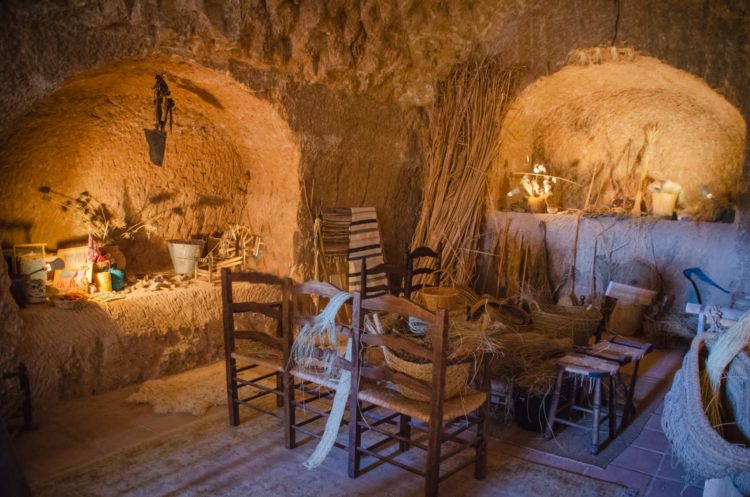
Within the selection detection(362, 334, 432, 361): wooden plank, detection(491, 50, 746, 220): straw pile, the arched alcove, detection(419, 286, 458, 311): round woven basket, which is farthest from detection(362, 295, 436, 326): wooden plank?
detection(491, 50, 746, 220): straw pile

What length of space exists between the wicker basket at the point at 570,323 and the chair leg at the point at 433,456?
1546 mm

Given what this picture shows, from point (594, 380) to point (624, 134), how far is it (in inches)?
166

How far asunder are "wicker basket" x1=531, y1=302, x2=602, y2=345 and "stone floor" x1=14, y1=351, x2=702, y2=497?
69 cm

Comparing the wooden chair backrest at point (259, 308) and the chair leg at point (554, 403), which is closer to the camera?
the wooden chair backrest at point (259, 308)

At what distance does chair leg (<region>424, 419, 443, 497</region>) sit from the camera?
94.5 inches

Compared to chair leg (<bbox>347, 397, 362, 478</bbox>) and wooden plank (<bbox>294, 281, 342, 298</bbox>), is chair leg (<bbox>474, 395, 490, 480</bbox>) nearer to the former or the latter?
chair leg (<bbox>347, 397, 362, 478</bbox>)

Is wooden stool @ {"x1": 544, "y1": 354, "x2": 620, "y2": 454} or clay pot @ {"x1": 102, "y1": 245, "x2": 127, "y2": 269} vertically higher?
clay pot @ {"x1": 102, "y1": 245, "x2": 127, "y2": 269}

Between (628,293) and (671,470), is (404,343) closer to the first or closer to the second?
(671,470)

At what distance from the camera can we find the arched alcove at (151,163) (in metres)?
3.91

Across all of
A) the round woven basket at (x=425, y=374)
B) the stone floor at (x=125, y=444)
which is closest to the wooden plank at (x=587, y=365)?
the stone floor at (x=125, y=444)

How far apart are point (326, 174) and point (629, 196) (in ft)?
12.5

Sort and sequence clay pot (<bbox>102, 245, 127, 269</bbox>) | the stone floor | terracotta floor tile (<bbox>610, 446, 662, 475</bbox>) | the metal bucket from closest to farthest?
1. the stone floor
2. terracotta floor tile (<bbox>610, 446, 662, 475</bbox>)
3. clay pot (<bbox>102, 245, 127, 269</bbox>)
4. the metal bucket

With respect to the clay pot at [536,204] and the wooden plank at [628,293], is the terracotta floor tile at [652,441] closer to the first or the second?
the wooden plank at [628,293]

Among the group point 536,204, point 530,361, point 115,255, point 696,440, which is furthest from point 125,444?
point 536,204
